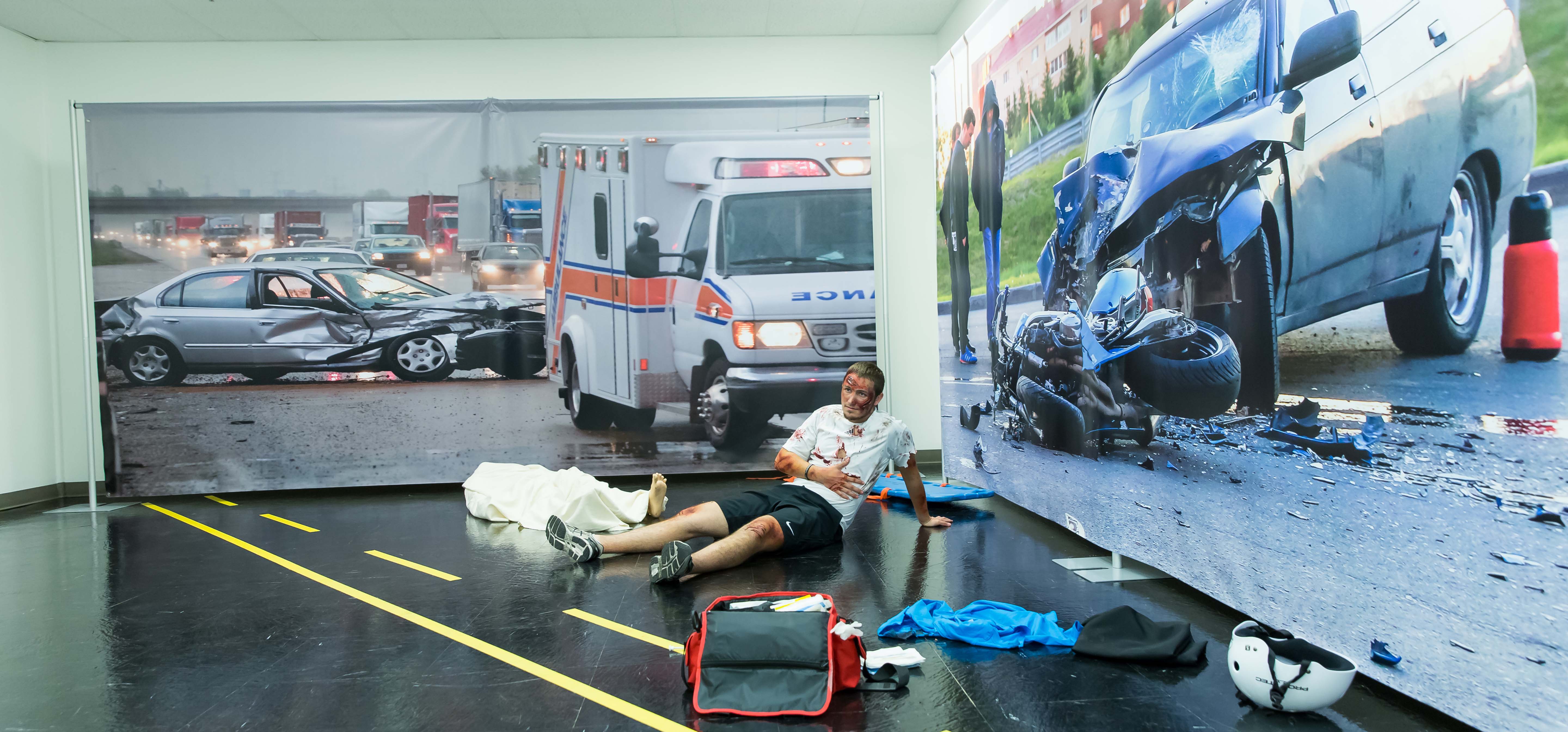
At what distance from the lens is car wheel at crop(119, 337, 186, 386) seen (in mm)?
7066

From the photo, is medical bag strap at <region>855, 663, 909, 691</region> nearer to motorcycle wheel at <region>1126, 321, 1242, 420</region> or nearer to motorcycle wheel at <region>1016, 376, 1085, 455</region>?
motorcycle wheel at <region>1126, 321, 1242, 420</region>

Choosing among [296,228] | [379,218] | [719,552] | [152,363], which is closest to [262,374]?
[152,363]

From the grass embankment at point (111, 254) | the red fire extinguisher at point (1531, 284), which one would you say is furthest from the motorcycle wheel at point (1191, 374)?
the grass embankment at point (111, 254)

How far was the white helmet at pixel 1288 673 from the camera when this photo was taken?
237 cm

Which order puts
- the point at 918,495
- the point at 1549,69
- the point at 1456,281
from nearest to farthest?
the point at 1549,69 < the point at 1456,281 < the point at 918,495

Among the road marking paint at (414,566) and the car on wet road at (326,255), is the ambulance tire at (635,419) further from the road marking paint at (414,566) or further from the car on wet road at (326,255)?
the road marking paint at (414,566)

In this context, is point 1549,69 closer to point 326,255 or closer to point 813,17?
point 813,17

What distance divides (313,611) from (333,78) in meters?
5.37

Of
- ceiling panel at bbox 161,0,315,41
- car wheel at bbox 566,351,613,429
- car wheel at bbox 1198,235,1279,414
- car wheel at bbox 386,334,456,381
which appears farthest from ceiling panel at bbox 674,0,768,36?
car wheel at bbox 1198,235,1279,414

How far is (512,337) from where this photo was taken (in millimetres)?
7305

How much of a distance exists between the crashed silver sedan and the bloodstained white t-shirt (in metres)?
3.50

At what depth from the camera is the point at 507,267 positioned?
23.9ft

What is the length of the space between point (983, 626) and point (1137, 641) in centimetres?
48

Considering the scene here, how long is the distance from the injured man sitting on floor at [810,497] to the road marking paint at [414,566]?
0.48 metres
